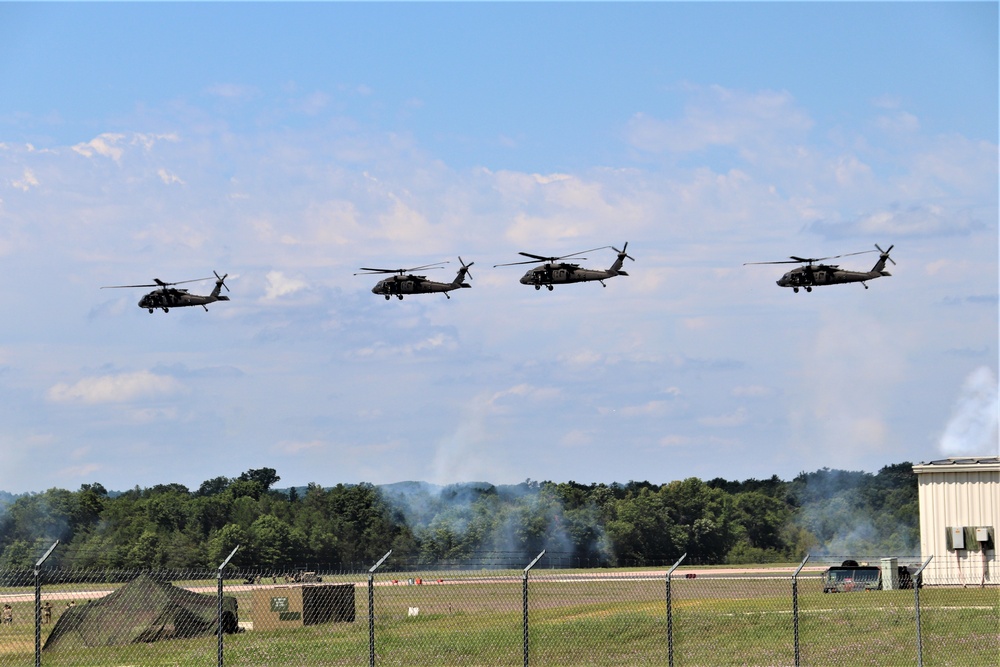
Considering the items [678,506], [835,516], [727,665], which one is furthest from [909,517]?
[727,665]

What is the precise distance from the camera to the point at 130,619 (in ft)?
123

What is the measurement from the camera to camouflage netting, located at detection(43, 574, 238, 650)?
1462 inches

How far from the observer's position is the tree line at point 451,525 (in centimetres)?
11031

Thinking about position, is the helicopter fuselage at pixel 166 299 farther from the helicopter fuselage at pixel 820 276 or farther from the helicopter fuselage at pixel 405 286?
the helicopter fuselage at pixel 820 276

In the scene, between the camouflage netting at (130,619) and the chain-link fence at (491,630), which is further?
the camouflage netting at (130,619)

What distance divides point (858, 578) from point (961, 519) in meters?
4.88

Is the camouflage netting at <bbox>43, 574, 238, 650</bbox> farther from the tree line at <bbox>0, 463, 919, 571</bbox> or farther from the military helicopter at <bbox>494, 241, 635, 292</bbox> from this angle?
the tree line at <bbox>0, 463, 919, 571</bbox>

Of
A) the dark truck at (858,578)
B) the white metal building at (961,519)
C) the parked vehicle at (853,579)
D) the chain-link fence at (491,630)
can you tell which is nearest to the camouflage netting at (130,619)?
the chain-link fence at (491,630)

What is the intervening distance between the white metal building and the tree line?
163 feet

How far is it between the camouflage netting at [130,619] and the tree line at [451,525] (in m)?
64.7

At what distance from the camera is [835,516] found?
427 ft

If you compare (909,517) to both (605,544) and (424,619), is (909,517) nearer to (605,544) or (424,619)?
(605,544)

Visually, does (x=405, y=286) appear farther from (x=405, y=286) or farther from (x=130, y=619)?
(x=130, y=619)

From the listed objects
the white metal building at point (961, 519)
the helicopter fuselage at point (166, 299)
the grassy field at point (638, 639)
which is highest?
the helicopter fuselage at point (166, 299)
